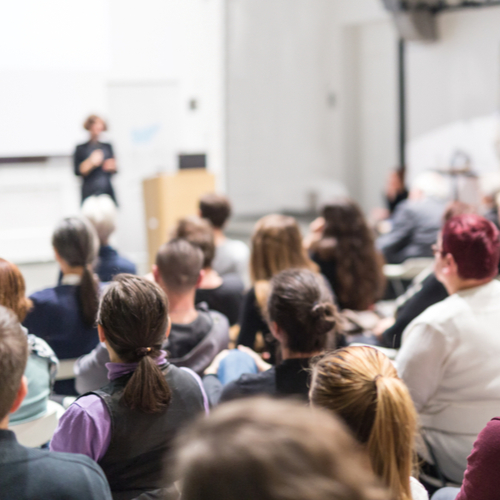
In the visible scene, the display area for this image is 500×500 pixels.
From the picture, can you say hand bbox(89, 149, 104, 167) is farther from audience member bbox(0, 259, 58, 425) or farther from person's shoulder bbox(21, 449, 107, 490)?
person's shoulder bbox(21, 449, 107, 490)

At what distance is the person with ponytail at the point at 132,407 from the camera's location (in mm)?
1502

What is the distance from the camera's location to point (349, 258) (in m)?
3.58

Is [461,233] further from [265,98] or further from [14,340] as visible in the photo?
[265,98]

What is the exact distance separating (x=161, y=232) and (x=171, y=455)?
4.79 metres

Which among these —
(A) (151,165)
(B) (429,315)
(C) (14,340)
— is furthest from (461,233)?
(A) (151,165)

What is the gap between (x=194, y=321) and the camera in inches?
93.9

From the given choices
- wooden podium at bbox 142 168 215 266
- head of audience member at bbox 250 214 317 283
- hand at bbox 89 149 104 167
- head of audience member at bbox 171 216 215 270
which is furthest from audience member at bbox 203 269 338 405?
hand at bbox 89 149 104 167

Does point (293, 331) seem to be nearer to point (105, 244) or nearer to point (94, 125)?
point (105, 244)

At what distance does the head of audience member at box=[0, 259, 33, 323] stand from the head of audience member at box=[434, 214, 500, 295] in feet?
4.78

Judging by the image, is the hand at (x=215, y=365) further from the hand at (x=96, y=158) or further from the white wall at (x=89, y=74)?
the white wall at (x=89, y=74)

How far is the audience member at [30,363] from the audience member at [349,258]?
187 centimetres

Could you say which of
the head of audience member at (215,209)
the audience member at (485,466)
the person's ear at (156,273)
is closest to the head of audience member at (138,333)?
the audience member at (485,466)

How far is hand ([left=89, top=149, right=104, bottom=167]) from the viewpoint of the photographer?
20.6 ft

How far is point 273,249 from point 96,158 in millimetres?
3723
